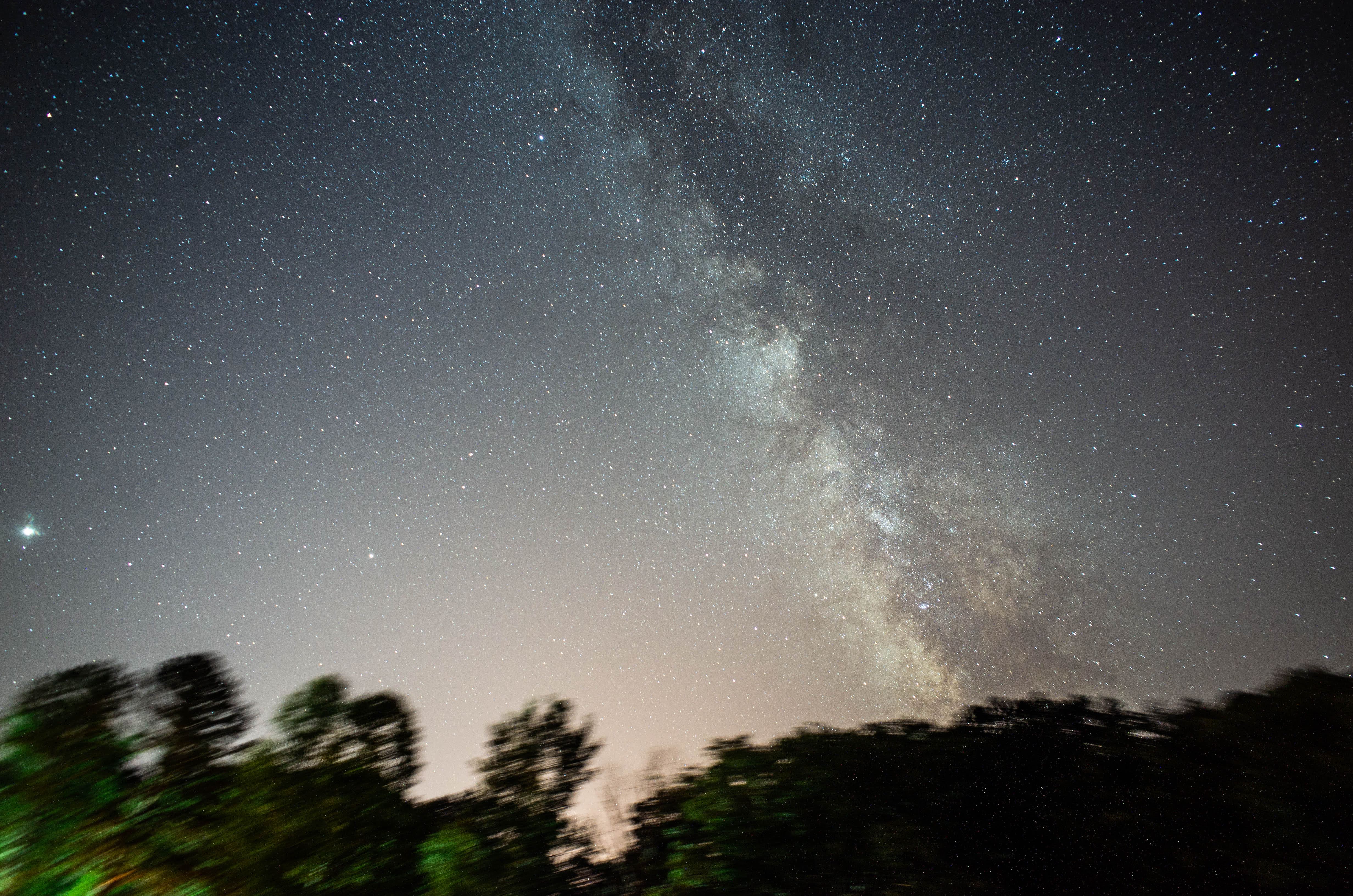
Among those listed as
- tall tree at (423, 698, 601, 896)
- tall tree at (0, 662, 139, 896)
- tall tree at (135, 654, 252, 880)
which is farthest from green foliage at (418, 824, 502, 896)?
tall tree at (0, 662, 139, 896)

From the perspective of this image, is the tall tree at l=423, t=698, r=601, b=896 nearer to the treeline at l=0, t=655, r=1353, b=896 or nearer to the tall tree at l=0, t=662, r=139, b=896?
the treeline at l=0, t=655, r=1353, b=896

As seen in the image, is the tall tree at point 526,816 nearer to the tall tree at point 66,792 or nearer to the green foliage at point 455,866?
the green foliage at point 455,866

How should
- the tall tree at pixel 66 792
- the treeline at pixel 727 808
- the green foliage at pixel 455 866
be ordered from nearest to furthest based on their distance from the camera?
1. the tall tree at pixel 66 792
2. the treeline at pixel 727 808
3. the green foliage at pixel 455 866

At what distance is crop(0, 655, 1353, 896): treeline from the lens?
381cm

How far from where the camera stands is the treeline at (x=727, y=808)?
3811 millimetres

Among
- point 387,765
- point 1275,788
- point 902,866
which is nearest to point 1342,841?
point 1275,788

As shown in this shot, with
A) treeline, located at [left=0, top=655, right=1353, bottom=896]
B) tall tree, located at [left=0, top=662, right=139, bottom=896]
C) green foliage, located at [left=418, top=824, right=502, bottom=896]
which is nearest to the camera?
tall tree, located at [left=0, top=662, right=139, bottom=896]

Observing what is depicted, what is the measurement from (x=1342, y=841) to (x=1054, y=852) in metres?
1.88

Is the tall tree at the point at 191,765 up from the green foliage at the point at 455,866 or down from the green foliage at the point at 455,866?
up

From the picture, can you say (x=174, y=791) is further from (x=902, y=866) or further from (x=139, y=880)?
(x=902, y=866)

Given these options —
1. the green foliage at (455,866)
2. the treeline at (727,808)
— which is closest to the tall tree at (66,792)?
the treeline at (727,808)

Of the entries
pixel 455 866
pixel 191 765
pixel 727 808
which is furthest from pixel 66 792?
pixel 727 808

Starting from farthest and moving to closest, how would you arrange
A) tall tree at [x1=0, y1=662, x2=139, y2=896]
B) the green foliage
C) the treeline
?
the green foliage, the treeline, tall tree at [x1=0, y1=662, x2=139, y2=896]

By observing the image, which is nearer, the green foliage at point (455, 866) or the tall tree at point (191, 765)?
the tall tree at point (191, 765)
